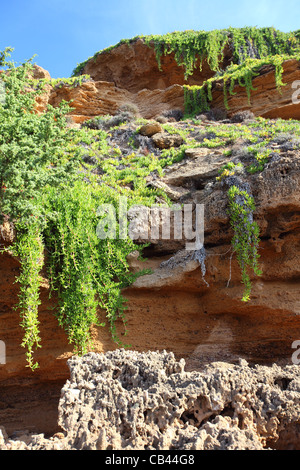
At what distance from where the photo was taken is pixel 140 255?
5906mm

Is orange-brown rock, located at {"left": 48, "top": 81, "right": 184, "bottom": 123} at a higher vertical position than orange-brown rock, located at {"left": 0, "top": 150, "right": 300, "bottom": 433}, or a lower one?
higher

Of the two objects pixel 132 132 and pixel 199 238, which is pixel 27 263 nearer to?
pixel 199 238

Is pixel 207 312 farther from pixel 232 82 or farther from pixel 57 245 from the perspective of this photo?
pixel 232 82

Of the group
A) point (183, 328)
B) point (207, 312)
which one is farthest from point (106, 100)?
point (183, 328)

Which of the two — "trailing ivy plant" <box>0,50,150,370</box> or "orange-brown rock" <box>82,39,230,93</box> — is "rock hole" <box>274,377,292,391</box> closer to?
"trailing ivy plant" <box>0,50,150,370</box>

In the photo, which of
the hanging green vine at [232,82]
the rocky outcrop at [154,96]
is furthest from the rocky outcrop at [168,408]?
the hanging green vine at [232,82]

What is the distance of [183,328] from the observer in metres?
5.66

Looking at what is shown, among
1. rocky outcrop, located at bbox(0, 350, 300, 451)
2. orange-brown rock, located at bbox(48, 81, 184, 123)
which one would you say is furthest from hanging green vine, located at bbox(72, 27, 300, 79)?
rocky outcrop, located at bbox(0, 350, 300, 451)

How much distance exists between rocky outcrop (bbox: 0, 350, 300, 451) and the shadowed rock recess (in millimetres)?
11

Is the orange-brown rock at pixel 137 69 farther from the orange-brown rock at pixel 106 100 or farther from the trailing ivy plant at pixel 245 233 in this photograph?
the trailing ivy plant at pixel 245 233

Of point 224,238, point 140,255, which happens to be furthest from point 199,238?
point 140,255

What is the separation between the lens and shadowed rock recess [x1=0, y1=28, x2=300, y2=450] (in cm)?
307

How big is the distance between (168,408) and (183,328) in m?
2.58
